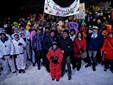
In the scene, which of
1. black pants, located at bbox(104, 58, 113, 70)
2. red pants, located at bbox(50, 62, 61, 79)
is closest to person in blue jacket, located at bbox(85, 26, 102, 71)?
black pants, located at bbox(104, 58, 113, 70)

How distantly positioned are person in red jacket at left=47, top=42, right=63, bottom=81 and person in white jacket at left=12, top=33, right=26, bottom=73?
1.33 meters

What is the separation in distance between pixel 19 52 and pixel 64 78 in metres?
2.09

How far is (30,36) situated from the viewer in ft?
38.1

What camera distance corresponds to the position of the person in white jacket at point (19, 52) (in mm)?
10633

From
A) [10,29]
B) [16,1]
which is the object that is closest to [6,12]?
[16,1]

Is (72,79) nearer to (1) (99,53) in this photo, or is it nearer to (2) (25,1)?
(1) (99,53)

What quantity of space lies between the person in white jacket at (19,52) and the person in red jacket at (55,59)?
4.36 feet

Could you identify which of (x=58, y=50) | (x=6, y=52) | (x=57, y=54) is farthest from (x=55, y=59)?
(x=6, y=52)

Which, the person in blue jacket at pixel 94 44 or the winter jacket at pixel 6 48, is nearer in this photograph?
the winter jacket at pixel 6 48

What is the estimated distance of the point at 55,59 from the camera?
9.93 metres

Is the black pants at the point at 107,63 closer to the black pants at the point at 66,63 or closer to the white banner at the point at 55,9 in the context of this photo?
the black pants at the point at 66,63

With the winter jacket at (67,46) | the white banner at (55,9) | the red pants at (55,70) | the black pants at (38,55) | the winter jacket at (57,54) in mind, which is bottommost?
the red pants at (55,70)

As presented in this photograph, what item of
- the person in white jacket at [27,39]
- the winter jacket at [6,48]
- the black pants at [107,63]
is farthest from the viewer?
the person in white jacket at [27,39]

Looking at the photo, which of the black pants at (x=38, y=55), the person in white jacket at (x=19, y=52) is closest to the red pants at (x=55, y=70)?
the black pants at (x=38, y=55)
